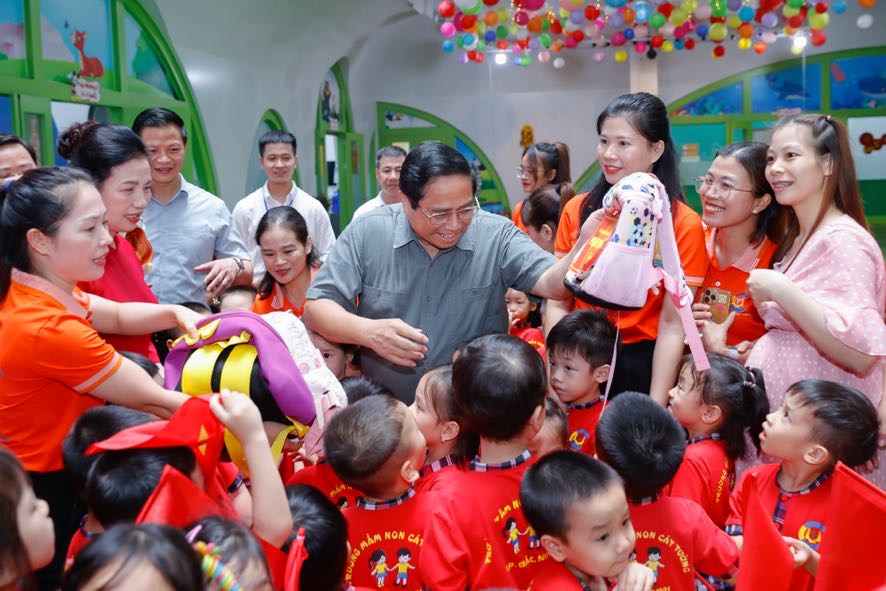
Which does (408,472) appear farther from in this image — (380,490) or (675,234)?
(675,234)

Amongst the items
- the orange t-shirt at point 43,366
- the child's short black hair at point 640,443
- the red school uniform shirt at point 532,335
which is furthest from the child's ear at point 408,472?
the red school uniform shirt at point 532,335

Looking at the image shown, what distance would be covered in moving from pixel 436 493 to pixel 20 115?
3.02m

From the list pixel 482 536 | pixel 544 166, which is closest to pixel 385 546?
pixel 482 536

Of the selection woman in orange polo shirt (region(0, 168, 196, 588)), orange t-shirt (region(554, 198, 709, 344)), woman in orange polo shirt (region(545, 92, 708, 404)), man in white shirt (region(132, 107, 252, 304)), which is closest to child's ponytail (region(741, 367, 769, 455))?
woman in orange polo shirt (region(545, 92, 708, 404))

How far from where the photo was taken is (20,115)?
3820 mm

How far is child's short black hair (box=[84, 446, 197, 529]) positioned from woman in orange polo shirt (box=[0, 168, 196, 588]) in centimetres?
30

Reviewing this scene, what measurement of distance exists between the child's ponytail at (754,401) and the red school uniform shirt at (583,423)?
0.39 meters

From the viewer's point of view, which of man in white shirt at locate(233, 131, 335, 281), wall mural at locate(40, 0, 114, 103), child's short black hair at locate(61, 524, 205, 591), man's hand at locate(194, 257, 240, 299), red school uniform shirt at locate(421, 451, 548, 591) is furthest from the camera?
man in white shirt at locate(233, 131, 335, 281)

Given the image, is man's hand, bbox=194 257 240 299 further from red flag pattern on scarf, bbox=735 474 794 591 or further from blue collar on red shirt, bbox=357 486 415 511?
red flag pattern on scarf, bbox=735 474 794 591

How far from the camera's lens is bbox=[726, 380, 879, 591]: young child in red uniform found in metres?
1.93

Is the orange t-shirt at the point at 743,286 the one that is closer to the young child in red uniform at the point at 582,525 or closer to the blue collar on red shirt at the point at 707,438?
→ the blue collar on red shirt at the point at 707,438

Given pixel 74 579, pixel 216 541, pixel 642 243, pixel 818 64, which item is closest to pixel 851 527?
pixel 642 243

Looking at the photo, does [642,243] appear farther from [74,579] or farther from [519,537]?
[74,579]

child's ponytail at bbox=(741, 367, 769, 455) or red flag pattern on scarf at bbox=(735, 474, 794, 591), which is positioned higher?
child's ponytail at bbox=(741, 367, 769, 455)
